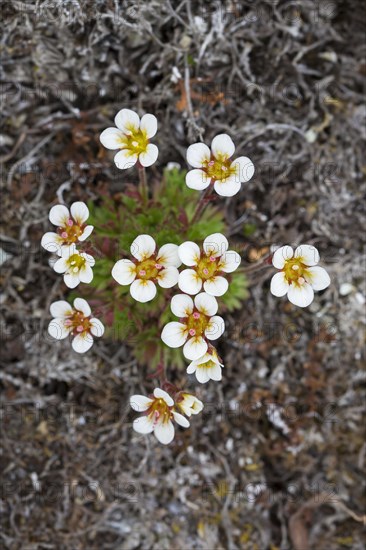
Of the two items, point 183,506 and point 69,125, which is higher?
point 69,125

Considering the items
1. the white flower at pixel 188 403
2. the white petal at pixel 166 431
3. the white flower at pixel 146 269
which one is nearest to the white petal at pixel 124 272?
the white flower at pixel 146 269

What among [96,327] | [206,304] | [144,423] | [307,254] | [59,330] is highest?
[307,254]

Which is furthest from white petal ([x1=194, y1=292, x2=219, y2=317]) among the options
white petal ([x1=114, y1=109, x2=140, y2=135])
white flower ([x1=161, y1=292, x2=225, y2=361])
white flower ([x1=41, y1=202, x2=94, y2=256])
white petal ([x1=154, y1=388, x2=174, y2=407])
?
white petal ([x1=114, y1=109, x2=140, y2=135])

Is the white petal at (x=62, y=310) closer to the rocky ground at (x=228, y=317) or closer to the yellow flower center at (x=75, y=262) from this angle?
the yellow flower center at (x=75, y=262)

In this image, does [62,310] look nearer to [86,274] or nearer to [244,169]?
[86,274]

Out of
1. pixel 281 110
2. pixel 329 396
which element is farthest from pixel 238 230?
pixel 329 396

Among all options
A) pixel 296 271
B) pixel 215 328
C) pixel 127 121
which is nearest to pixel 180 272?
pixel 215 328

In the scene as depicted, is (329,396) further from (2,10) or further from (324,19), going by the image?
(2,10)
